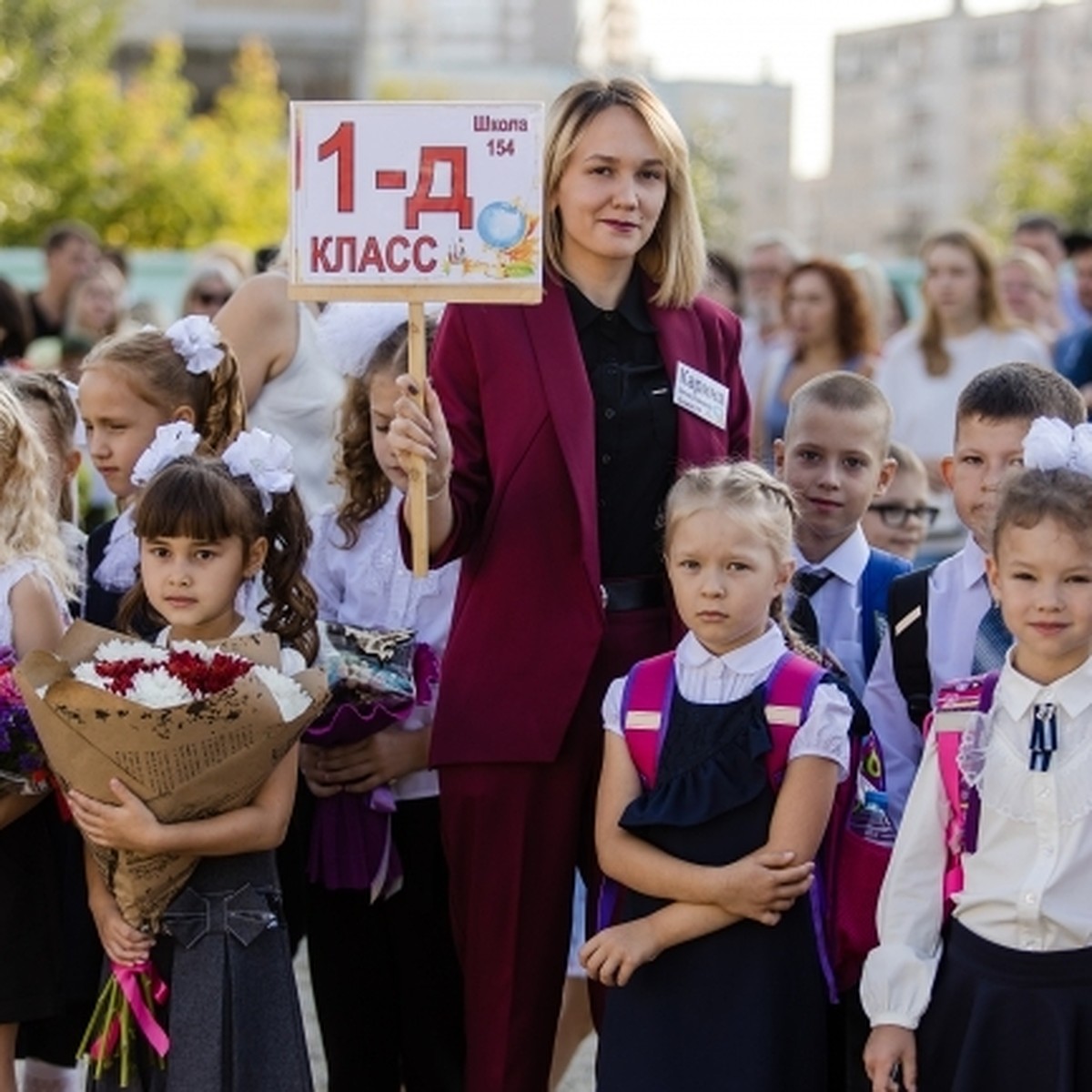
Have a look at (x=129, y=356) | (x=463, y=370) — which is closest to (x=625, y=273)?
(x=463, y=370)

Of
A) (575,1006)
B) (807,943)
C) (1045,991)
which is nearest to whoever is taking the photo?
(1045,991)

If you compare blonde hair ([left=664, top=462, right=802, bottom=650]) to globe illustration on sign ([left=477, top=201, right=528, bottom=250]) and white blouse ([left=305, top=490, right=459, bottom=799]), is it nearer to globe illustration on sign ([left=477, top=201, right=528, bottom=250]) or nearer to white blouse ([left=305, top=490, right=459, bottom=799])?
globe illustration on sign ([left=477, top=201, right=528, bottom=250])

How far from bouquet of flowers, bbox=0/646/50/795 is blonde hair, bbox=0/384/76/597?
0.32 m

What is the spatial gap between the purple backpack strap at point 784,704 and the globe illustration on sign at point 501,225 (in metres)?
0.91

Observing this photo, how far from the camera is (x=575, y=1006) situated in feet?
17.0

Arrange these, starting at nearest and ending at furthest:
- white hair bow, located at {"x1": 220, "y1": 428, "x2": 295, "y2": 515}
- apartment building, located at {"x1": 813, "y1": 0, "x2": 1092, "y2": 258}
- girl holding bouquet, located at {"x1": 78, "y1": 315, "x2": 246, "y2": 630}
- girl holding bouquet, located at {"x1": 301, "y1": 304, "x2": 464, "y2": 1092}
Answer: white hair bow, located at {"x1": 220, "y1": 428, "x2": 295, "y2": 515} < girl holding bouquet, located at {"x1": 301, "y1": 304, "x2": 464, "y2": 1092} < girl holding bouquet, located at {"x1": 78, "y1": 315, "x2": 246, "y2": 630} < apartment building, located at {"x1": 813, "y1": 0, "x2": 1092, "y2": 258}

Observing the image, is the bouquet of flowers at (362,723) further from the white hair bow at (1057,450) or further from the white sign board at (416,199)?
the white hair bow at (1057,450)

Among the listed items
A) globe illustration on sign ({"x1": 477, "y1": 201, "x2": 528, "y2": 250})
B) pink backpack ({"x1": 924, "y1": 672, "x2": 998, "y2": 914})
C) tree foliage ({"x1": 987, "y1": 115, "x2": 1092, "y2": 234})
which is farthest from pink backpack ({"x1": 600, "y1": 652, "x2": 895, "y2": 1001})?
tree foliage ({"x1": 987, "y1": 115, "x2": 1092, "y2": 234})

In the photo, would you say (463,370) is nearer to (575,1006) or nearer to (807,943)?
(807,943)

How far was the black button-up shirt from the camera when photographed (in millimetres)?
4129

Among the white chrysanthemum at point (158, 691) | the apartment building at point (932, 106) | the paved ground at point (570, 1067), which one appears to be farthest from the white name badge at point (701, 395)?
the apartment building at point (932, 106)

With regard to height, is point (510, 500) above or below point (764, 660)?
above

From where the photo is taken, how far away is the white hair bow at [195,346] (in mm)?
4816

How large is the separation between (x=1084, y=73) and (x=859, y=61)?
15.5 meters
